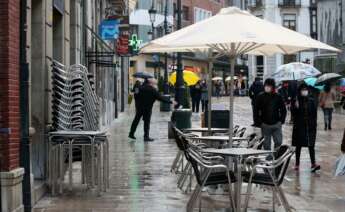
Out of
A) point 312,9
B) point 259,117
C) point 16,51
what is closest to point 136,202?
point 16,51

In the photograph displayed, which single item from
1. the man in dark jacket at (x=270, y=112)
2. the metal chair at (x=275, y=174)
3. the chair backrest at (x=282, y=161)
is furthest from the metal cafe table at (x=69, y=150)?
the man in dark jacket at (x=270, y=112)

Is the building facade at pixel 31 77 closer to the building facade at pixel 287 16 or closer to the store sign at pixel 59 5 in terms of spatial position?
the store sign at pixel 59 5

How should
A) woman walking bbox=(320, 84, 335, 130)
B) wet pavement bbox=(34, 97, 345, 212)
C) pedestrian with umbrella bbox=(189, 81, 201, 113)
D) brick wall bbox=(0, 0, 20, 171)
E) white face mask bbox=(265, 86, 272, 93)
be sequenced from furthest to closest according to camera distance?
pedestrian with umbrella bbox=(189, 81, 201, 113) < woman walking bbox=(320, 84, 335, 130) < white face mask bbox=(265, 86, 272, 93) < wet pavement bbox=(34, 97, 345, 212) < brick wall bbox=(0, 0, 20, 171)

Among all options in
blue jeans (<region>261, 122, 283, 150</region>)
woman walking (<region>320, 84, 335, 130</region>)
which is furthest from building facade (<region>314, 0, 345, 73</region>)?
blue jeans (<region>261, 122, 283, 150</region>)

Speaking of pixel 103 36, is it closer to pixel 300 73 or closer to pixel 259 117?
pixel 300 73

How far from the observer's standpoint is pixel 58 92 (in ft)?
36.5

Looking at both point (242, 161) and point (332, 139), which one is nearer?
point (242, 161)

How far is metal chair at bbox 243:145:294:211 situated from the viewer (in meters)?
8.47

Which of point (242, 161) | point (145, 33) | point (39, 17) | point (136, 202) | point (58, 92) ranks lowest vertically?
point (136, 202)

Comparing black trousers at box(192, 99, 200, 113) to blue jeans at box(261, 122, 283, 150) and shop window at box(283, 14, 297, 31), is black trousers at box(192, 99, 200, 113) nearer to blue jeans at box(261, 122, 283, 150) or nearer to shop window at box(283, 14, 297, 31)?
blue jeans at box(261, 122, 283, 150)

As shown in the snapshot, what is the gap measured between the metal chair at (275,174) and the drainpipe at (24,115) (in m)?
2.68

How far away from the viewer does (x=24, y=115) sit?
26.9ft

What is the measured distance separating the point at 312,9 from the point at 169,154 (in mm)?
67181

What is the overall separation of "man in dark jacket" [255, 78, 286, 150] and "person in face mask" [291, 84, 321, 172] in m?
0.36
